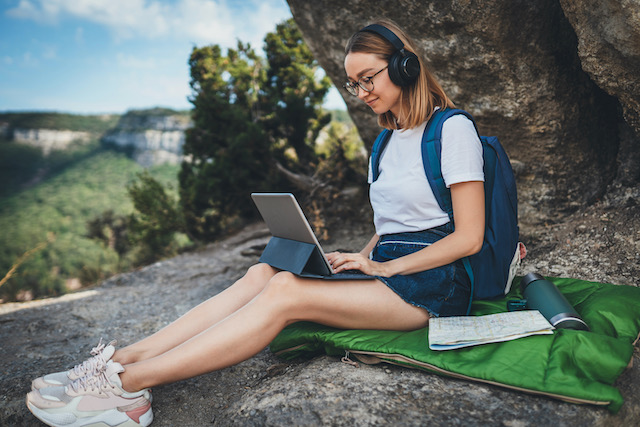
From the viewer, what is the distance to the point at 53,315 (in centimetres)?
338

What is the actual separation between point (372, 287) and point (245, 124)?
15.6ft

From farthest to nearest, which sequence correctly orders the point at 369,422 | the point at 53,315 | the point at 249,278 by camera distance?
the point at 53,315, the point at 249,278, the point at 369,422

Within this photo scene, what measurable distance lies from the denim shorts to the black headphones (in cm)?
73

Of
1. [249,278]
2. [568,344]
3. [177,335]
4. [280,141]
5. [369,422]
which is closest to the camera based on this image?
[369,422]

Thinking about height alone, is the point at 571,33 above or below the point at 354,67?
above

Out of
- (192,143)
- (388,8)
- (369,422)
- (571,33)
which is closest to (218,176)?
(192,143)

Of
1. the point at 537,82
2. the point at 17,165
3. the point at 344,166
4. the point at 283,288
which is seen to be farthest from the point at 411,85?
the point at 17,165

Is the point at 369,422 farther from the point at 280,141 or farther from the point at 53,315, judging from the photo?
the point at 280,141

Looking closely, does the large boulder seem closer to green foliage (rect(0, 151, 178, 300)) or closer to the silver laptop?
the silver laptop

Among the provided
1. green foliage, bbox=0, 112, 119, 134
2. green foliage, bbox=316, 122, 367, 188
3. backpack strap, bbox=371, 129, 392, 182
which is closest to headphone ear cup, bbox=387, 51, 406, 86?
backpack strap, bbox=371, 129, 392, 182

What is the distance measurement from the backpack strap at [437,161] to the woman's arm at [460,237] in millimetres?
77

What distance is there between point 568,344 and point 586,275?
136 cm

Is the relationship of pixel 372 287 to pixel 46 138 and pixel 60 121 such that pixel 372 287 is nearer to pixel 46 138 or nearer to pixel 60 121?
pixel 46 138

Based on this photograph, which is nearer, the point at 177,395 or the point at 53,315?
the point at 177,395
